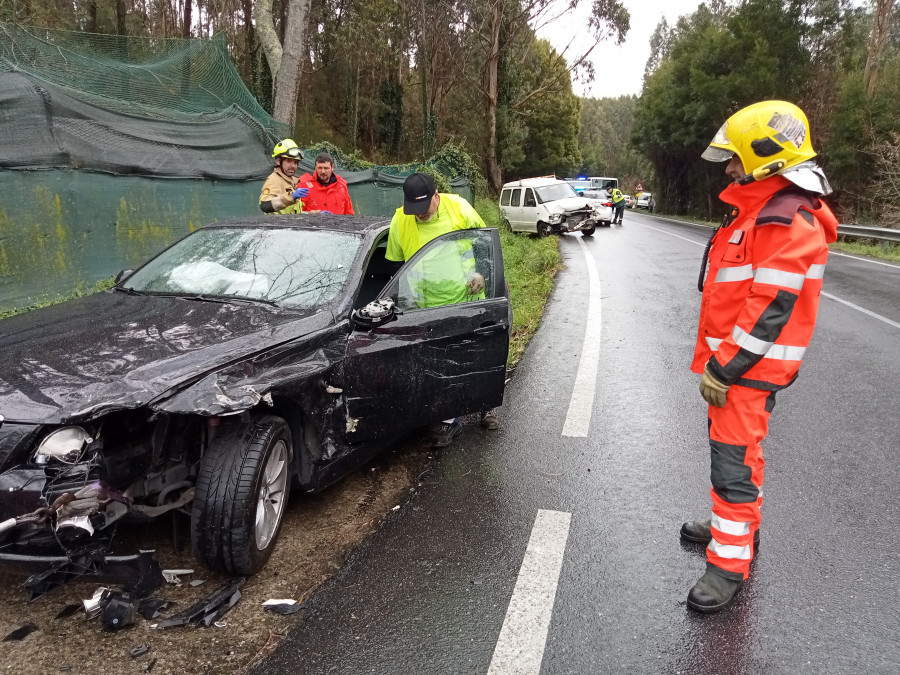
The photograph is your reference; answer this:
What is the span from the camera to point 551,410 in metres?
4.98

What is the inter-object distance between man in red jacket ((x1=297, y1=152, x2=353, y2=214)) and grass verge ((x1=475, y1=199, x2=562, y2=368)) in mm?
1864

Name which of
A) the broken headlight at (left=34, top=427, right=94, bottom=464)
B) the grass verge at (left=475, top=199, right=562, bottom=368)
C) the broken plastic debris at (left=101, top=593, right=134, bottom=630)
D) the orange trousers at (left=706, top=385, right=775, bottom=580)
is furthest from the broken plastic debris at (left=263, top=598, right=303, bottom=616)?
the grass verge at (left=475, top=199, right=562, bottom=368)

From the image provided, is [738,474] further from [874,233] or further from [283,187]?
[874,233]

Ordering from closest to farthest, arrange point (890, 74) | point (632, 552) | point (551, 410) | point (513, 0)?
1. point (632, 552)
2. point (551, 410)
3. point (890, 74)
4. point (513, 0)

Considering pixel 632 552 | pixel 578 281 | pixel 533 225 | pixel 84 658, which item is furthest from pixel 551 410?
pixel 533 225

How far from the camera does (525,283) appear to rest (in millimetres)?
10656

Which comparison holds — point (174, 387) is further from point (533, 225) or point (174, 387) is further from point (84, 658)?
point (533, 225)

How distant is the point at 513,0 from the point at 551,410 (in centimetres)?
2844

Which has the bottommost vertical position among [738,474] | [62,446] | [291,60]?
[738,474]

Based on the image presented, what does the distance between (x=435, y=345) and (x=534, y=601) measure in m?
1.56

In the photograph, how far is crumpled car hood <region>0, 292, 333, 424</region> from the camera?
7.98 ft

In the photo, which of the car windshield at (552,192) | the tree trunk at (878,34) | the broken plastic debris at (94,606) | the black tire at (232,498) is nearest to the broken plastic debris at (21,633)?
the broken plastic debris at (94,606)

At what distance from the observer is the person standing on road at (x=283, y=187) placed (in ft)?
20.3

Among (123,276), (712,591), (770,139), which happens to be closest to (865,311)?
(770,139)
